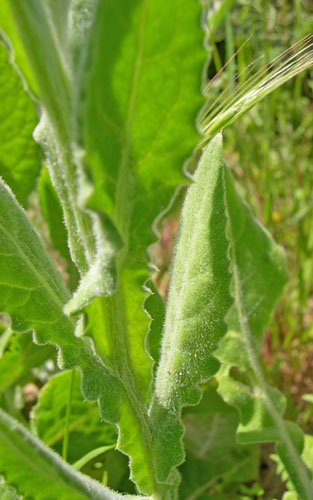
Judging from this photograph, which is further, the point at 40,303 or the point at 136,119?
the point at 40,303

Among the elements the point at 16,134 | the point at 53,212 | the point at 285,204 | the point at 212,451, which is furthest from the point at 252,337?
the point at 285,204

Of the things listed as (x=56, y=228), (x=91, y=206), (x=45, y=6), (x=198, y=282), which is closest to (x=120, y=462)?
(x=56, y=228)

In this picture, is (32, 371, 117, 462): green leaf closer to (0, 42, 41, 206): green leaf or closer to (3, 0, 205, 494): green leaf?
(0, 42, 41, 206): green leaf

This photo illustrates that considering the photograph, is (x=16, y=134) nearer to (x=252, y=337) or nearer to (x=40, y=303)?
(x=40, y=303)

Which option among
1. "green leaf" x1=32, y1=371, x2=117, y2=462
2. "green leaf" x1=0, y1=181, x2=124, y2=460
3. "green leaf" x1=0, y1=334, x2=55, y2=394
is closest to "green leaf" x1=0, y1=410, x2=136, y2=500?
"green leaf" x1=0, y1=181, x2=124, y2=460

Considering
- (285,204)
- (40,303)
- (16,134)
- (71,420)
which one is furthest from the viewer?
(285,204)

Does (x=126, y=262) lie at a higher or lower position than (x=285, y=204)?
lower
